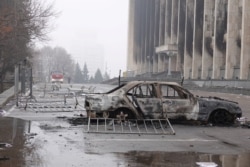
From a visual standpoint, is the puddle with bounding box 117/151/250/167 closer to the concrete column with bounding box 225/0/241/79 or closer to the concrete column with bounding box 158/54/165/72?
the concrete column with bounding box 225/0/241/79

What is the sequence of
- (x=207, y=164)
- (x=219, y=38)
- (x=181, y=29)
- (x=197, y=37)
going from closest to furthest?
(x=207, y=164) < (x=219, y=38) < (x=197, y=37) < (x=181, y=29)

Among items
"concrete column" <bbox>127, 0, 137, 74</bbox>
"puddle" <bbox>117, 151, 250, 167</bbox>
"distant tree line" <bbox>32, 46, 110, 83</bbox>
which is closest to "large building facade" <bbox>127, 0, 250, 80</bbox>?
"concrete column" <bbox>127, 0, 137, 74</bbox>

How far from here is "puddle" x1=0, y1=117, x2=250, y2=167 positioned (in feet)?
26.9

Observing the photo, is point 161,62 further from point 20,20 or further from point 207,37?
point 20,20

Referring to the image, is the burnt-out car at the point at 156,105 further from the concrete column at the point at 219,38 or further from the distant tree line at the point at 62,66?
the distant tree line at the point at 62,66

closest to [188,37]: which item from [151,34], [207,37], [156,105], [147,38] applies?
[207,37]

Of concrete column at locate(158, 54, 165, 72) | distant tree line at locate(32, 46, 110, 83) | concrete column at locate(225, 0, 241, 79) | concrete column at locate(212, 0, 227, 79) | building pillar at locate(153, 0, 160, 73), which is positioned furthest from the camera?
distant tree line at locate(32, 46, 110, 83)

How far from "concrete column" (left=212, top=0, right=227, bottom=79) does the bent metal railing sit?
50206mm

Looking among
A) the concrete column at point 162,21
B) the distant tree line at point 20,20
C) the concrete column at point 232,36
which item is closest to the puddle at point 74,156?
the distant tree line at point 20,20

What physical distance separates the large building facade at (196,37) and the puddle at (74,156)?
4520cm

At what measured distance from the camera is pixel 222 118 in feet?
48.9

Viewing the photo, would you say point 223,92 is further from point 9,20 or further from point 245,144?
point 245,144

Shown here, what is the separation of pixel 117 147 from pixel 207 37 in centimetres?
6073

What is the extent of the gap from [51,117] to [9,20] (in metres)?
13.9
